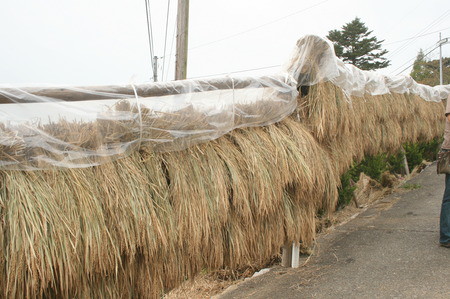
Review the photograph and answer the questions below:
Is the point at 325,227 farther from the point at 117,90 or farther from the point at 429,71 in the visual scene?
the point at 429,71

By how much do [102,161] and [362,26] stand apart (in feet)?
134

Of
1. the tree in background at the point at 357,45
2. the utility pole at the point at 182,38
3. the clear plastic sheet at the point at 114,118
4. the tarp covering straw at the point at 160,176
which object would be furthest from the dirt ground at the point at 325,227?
the tree in background at the point at 357,45

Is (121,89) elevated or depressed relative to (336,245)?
elevated

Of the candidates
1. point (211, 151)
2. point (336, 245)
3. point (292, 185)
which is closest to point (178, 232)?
point (211, 151)

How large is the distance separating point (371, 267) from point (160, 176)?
8.12ft

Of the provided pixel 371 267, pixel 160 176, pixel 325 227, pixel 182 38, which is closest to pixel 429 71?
pixel 182 38

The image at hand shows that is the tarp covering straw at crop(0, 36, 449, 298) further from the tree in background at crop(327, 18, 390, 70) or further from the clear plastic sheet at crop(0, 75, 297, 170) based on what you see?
the tree in background at crop(327, 18, 390, 70)

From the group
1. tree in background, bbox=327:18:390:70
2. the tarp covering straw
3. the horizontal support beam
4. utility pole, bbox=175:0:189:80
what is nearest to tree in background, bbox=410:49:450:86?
tree in background, bbox=327:18:390:70

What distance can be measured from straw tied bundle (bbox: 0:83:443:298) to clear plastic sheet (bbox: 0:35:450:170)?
66mm

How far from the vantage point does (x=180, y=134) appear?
3.07m

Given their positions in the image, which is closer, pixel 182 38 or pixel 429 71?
pixel 182 38

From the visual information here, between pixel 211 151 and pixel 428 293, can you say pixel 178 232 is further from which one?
pixel 428 293

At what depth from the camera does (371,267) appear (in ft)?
13.2

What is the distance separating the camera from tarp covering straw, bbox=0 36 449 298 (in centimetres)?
231
